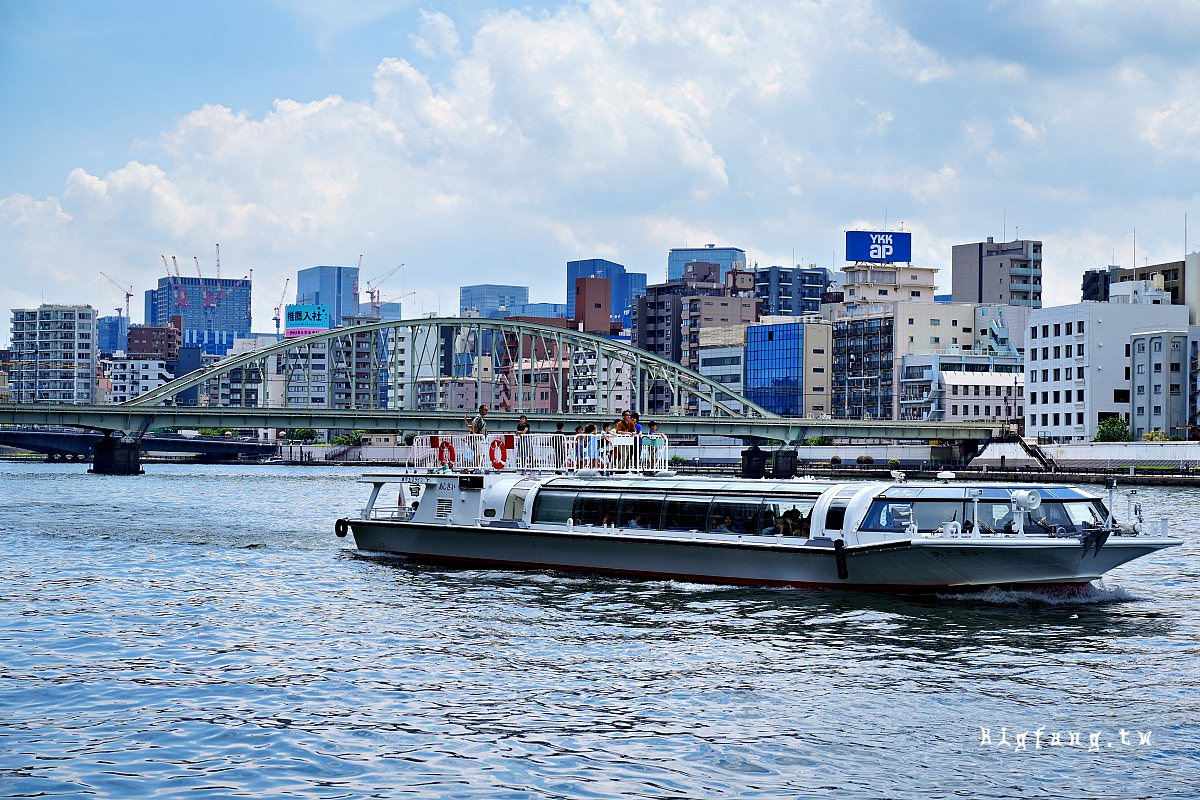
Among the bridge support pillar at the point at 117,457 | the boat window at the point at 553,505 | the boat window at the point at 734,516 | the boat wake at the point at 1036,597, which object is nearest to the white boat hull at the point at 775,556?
the boat wake at the point at 1036,597

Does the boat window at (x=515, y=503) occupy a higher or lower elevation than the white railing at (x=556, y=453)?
lower

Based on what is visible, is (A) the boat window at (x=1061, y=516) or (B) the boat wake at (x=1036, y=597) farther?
(B) the boat wake at (x=1036, y=597)

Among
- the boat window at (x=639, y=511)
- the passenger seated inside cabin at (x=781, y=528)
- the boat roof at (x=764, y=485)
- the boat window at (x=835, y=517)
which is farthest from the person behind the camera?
the boat window at (x=639, y=511)

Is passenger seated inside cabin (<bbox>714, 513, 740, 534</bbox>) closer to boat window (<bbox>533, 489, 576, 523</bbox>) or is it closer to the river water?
the river water

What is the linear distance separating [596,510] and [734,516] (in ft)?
15.1

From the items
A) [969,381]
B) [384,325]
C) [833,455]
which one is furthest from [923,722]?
[969,381]

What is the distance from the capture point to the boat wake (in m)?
32.8

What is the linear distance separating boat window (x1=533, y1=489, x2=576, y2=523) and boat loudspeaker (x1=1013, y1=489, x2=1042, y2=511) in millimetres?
12949

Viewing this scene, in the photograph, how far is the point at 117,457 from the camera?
137 m

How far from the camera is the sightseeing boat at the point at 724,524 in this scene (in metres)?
32.5

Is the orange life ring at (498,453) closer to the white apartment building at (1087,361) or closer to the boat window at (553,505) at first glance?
the boat window at (553,505)

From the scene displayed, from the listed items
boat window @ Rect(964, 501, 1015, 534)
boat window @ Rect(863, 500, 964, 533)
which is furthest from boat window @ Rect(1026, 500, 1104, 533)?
boat window @ Rect(863, 500, 964, 533)

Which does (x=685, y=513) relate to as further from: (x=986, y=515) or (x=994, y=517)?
(x=994, y=517)

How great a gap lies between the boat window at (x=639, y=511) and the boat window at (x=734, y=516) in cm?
180
